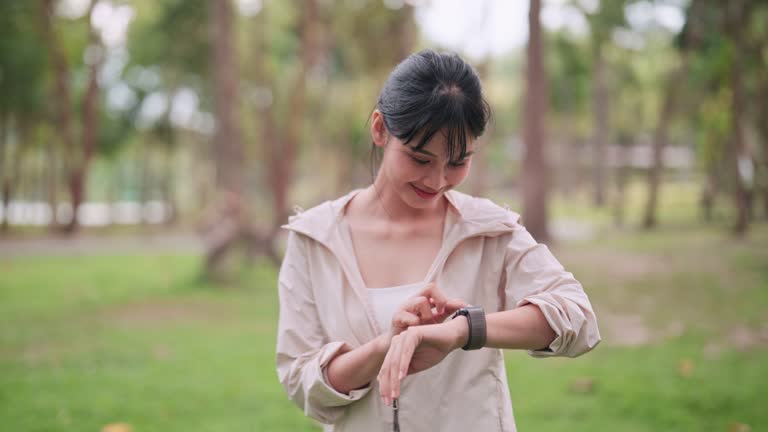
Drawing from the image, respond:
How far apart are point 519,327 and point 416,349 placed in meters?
0.28

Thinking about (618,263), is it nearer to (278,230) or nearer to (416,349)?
(278,230)

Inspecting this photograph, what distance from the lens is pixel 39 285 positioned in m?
13.8

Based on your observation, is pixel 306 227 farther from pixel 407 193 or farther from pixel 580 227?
pixel 580 227

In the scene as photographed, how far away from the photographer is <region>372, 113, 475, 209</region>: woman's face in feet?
6.83

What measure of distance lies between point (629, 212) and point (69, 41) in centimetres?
2346

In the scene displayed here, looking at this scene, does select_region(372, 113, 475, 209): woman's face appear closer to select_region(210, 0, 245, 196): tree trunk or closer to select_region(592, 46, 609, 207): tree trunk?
select_region(210, 0, 245, 196): tree trunk

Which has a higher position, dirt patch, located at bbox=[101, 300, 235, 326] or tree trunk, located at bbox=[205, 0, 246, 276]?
tree trunk, located at bbox=[205, 0, 246, 276]

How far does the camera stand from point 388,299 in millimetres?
2203

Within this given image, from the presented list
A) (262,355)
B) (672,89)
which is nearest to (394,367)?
(262,355)

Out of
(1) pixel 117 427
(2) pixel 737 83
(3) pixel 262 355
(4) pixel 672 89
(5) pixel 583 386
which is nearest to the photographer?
(1) pixel 117 427

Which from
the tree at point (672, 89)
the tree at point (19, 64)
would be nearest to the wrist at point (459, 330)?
the tree at point (672, 89)

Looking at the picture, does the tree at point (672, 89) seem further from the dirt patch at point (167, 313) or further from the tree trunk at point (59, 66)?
the tree trunk at point (59, 66)

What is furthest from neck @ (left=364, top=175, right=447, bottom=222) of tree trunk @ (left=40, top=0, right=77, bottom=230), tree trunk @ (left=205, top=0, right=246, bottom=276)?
tree trunk @ (left=40, top=0, right=77, bottom=230)

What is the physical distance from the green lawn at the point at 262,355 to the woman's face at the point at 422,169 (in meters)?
3.98
